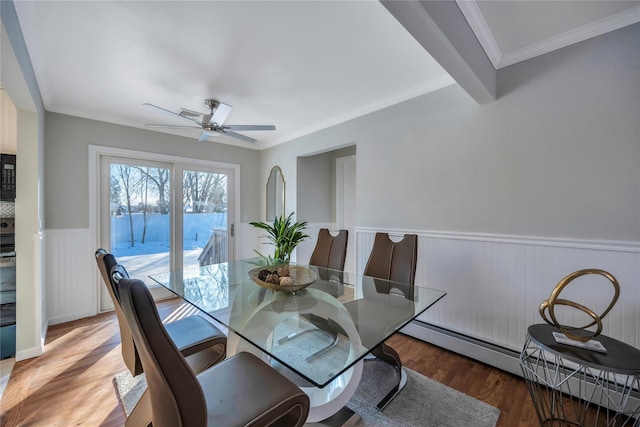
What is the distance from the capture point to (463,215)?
229 cm

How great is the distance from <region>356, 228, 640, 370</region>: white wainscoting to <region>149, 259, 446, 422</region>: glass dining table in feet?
2.17

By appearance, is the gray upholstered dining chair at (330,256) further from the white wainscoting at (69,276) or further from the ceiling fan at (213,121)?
the white wainscoting at (69,276)

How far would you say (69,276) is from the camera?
2961 mm

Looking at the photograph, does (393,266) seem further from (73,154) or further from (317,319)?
(73,154)

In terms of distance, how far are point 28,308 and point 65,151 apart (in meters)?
1.73

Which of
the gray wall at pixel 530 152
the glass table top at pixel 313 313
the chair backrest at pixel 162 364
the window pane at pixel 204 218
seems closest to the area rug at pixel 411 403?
the glass table top at pixel 313 313

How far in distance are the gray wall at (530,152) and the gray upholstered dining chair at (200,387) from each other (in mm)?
1952

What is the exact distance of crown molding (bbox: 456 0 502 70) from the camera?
155cm

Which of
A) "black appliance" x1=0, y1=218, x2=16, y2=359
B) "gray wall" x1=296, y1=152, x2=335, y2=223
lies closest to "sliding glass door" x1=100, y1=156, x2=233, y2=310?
"black appliance" x1=0, y1=218, x2=16, y2=359

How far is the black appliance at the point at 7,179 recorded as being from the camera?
7.33ft

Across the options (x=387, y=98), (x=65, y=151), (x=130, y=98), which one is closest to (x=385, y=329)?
(x=387, y=98)

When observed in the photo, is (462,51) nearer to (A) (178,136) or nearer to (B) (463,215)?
(B) (463,215)

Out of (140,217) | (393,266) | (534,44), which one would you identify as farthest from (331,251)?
(140,217)

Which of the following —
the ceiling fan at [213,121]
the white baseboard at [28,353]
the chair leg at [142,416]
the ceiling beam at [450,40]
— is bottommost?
the white baseboard at [28,353]
